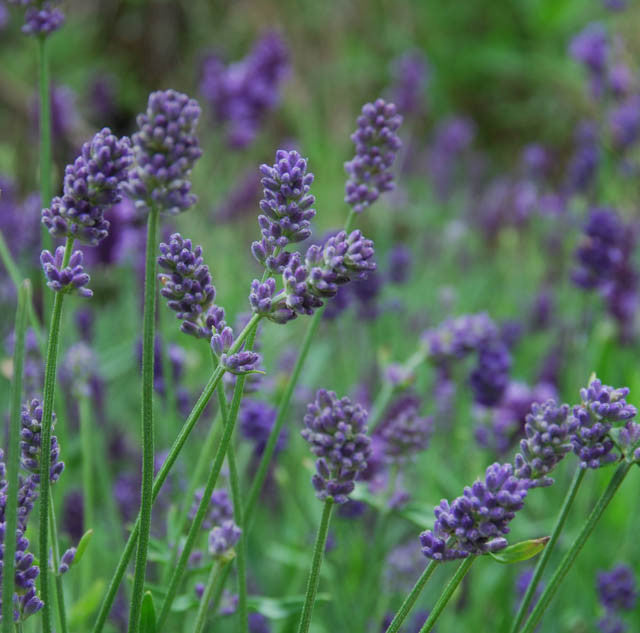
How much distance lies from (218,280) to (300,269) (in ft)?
7.78

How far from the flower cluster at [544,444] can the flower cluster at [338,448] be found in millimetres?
138

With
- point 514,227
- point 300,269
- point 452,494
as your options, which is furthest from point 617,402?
point 514,227

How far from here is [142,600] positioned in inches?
30.0

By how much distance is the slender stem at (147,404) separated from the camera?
0.63m

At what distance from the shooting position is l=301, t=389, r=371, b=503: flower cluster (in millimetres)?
753

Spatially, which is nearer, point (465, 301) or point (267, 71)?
point (267, 71)

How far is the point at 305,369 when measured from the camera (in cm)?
224

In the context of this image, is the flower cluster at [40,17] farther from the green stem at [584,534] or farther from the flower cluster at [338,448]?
the green stem at [584,534]

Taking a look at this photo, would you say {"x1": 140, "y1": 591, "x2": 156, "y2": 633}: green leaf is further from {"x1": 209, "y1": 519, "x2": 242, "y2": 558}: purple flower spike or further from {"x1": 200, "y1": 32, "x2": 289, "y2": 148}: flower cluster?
{"x1": 200, "y1": 32, "x2": 289, "y2": 148}: flower cluster

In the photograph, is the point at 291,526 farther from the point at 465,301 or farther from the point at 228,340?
the point at 465,301

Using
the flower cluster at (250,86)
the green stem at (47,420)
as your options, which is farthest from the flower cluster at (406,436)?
the flower cluster at (250,86)

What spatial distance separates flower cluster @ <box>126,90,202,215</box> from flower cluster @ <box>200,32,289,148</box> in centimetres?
192

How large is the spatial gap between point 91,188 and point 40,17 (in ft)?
1.76

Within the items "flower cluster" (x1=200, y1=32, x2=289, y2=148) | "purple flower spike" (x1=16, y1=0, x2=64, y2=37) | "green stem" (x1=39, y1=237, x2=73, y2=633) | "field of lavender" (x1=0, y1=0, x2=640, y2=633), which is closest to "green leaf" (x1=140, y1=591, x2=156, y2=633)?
"field of lavender" (x1=0, y1=0, x2=640, y2=633)
